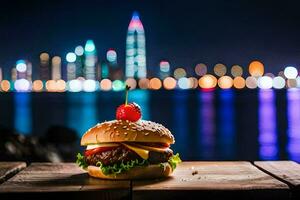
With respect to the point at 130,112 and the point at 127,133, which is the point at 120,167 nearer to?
the point at 127,133

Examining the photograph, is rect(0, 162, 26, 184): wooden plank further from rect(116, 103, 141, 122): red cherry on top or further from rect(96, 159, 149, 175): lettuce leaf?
rect(116, 103, 141, 122): red cherry on top

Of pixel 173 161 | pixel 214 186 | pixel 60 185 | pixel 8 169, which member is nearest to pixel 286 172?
pixel 173 161

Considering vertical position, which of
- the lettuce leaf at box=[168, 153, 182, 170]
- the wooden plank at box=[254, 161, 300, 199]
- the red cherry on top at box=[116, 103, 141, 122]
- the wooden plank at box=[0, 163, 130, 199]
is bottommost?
the wooden plank at box=[254, 161, 300, 199]

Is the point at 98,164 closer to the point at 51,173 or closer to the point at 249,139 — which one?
the point at 51,173

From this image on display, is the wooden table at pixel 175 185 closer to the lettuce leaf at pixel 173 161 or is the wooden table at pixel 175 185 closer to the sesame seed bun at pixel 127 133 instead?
the lettuce leaf at pixel 173 161

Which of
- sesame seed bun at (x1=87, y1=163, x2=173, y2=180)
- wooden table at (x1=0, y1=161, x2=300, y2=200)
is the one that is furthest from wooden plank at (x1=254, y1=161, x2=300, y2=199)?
sesame seed bun at (x1=87, y1=163, x2=173, y2=180)

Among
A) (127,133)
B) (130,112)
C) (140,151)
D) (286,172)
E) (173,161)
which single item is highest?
(130,112)
